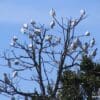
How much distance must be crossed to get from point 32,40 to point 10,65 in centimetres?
126

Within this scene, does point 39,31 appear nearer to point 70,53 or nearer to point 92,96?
point 70,53

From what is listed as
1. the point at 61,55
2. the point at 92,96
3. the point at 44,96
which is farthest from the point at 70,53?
the point at 92,96

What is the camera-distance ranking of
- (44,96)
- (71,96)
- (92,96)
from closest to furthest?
1. (44,96)
2. (71,96)
3. (92,96)

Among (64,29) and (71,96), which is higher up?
(64,29)

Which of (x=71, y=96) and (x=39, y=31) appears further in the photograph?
(x=71, y=96)

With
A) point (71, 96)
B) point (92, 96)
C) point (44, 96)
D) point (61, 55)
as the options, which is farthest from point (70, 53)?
point (92, 96)

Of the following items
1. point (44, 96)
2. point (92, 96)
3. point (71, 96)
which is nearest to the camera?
point (44, 96)

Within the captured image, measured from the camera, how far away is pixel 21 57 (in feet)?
68.6

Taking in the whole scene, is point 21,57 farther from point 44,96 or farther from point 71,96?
point 71,96

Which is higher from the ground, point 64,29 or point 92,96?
point 64,29

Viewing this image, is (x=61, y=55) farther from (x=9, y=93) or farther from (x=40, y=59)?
(x=9, y=93)

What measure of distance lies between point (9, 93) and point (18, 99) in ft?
1.82

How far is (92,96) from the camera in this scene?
30.8 meters

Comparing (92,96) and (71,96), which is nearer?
(71,96)
